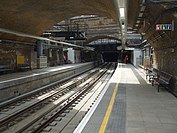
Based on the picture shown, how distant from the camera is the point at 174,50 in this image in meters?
10.4

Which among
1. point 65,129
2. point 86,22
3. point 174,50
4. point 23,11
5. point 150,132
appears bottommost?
point 65,129

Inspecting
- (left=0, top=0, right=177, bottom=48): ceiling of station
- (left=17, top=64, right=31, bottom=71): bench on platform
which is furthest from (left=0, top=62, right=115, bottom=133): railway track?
(left=17, top=64, right=31, bottom=71): bench on platform

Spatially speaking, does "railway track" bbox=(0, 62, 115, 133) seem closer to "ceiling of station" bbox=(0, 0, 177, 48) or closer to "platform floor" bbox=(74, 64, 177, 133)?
"platform floor" bbox=(74, 64, 177, 133)

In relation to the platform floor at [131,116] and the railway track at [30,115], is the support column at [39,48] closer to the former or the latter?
the railway track at [30,115]

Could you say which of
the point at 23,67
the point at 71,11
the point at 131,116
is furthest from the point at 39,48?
the point at 131,116

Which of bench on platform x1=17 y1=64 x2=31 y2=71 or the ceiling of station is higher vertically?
Answer: the ceiling of station

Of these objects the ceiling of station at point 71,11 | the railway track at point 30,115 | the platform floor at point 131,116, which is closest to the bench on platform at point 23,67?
the ceiling of station at point 71,11

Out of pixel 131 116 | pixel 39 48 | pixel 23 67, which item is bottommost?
pixel 131 116

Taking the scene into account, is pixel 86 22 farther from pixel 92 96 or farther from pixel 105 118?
pixel 105 118

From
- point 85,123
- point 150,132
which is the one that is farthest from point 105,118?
point 150,132

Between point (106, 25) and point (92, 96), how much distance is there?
72.1ft

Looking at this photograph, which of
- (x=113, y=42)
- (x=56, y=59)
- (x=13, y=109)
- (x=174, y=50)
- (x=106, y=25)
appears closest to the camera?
(x=13, y=109)

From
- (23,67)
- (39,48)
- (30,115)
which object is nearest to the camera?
(30,115)

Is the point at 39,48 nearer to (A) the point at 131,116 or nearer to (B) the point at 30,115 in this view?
(B) the point at 30,115
